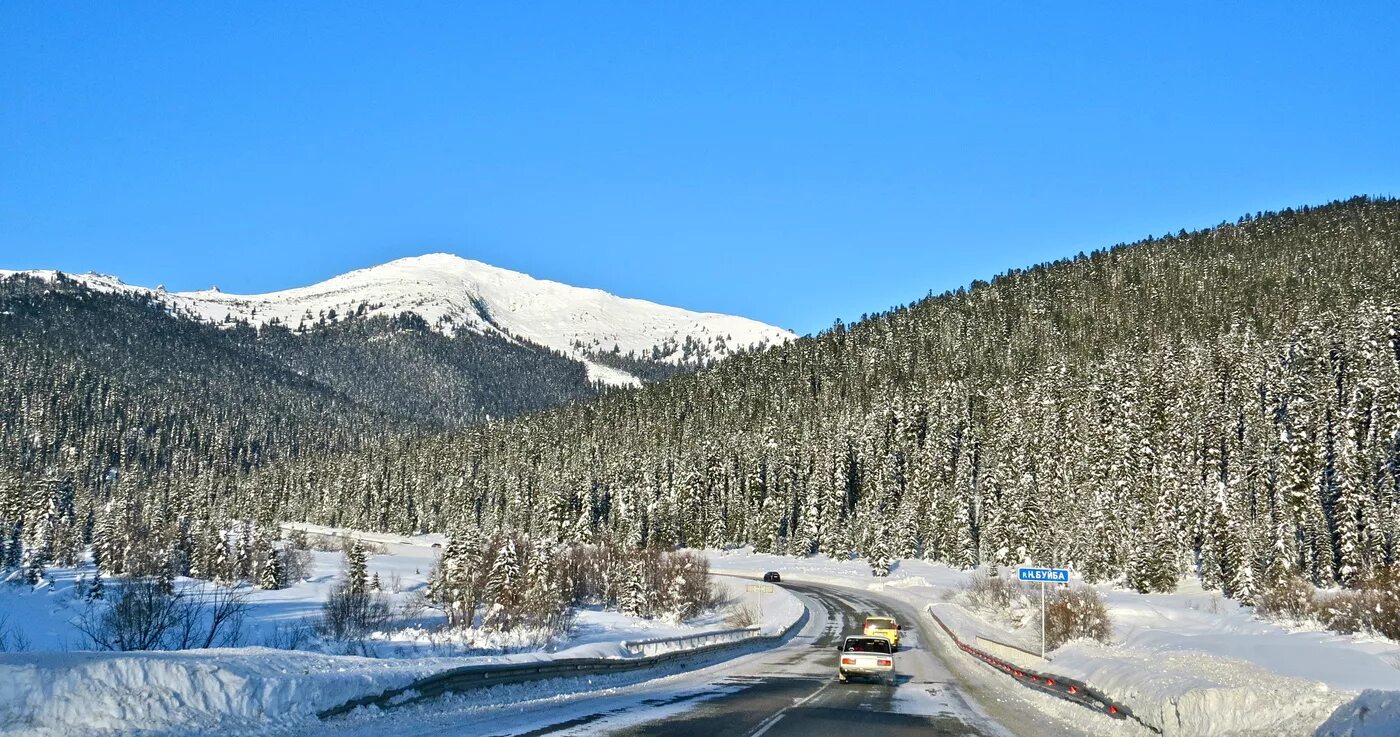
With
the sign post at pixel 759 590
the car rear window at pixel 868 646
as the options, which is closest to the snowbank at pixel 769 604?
the sign post at pixel 759 590

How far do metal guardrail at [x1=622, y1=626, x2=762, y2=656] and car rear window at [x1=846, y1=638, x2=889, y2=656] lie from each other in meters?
6.65

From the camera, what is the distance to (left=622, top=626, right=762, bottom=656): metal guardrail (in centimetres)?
3158

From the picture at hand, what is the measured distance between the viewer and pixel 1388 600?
3575 centimetres

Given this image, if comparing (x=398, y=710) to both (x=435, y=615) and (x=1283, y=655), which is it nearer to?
(x=1283, y=655)

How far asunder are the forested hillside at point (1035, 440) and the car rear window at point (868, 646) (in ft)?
125

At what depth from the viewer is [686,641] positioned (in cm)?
3662

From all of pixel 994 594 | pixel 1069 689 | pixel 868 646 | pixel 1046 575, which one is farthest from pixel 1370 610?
pixel 994 594

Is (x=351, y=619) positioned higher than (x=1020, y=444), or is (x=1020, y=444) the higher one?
(x=1020, y=444)

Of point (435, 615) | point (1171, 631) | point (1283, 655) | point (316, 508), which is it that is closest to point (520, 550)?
point (435, 615)

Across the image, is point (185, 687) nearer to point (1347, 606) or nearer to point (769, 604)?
point (1347, 606)

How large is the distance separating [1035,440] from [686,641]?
265ft

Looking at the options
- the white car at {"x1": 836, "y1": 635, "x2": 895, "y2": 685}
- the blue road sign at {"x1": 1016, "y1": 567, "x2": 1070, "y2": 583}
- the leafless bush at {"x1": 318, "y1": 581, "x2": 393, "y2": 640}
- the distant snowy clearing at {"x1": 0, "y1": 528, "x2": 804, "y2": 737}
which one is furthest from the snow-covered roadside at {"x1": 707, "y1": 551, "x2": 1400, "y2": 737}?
the leafless bush at {"x1": 318, "y1": 581, "x2": 393, "y2": 640}

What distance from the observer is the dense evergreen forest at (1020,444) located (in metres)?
77.9

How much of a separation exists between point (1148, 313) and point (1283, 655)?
12486 cm
